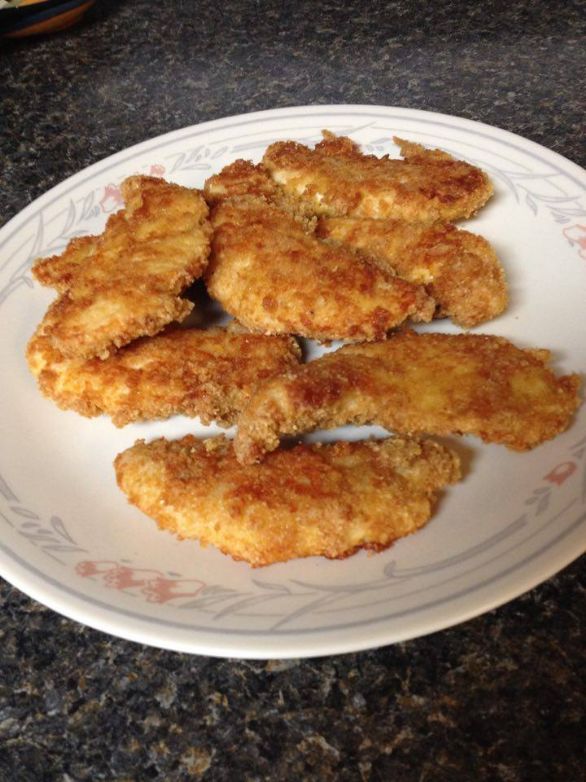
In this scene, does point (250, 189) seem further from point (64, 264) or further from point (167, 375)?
point (167, 375)

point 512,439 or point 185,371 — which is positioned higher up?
point 185,371

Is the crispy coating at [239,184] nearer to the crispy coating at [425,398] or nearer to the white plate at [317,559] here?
the white plate at [317,559]

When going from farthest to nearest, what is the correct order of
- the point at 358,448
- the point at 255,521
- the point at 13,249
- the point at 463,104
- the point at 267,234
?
the point at 463,104 → the point at 13,249 → the point at 267,234 → the point at 358,448 → the point at 255,521

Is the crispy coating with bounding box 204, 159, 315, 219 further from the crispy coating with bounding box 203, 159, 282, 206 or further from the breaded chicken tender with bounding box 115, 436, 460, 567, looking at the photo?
the breaded chicken tender with bounding box 115, 436, 460, 567

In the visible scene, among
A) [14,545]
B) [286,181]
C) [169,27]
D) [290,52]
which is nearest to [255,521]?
[14,545]

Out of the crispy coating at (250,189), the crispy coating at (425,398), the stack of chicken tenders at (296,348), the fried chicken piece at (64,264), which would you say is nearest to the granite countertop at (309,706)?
the stack of chicken tenders at (296,348)

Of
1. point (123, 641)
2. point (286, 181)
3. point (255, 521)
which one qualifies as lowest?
point (123, 641)

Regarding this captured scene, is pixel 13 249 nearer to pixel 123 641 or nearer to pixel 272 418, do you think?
pixel 272 418
